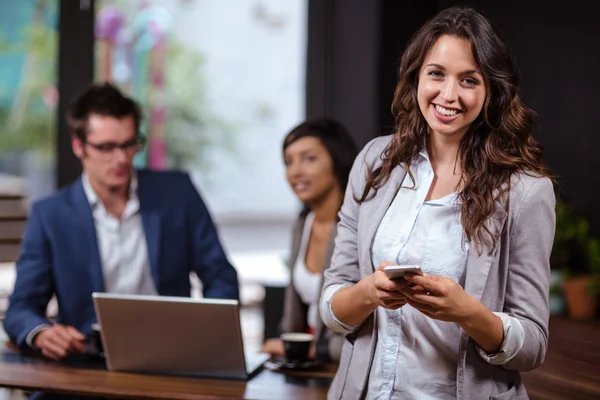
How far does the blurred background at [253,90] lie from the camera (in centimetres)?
464

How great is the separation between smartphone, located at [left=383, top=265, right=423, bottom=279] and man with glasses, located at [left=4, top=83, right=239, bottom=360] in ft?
5.36

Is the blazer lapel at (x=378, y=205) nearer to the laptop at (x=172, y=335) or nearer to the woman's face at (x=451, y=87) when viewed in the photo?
the woman's face at (x=451, y=87)

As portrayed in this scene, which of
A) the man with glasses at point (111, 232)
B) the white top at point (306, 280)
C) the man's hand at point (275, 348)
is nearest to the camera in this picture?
the man's hand at point (275, 348)

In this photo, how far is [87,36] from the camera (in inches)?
183

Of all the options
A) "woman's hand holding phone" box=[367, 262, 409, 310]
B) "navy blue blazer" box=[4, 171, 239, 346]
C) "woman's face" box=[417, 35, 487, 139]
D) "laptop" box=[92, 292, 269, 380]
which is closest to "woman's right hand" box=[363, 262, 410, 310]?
"woman's hand holding phone" box=[367, 262, 409, 310]

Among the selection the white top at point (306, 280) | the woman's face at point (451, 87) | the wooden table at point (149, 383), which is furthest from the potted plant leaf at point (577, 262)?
the woman's face at point (451, 87)

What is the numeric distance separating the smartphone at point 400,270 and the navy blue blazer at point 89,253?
1500 millimetres

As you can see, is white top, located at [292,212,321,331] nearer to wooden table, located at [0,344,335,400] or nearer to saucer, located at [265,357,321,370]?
saucer, located at [265,357,321,370]

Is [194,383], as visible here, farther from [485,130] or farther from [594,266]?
[594,266]

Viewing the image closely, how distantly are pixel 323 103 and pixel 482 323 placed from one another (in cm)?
317

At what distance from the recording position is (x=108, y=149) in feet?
10.5

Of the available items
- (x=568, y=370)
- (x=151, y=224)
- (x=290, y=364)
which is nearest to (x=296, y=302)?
(x=151, y=224)

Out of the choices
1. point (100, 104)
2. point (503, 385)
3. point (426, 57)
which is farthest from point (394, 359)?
point (100, 104)

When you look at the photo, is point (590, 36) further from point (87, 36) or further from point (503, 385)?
point (503, 385)
